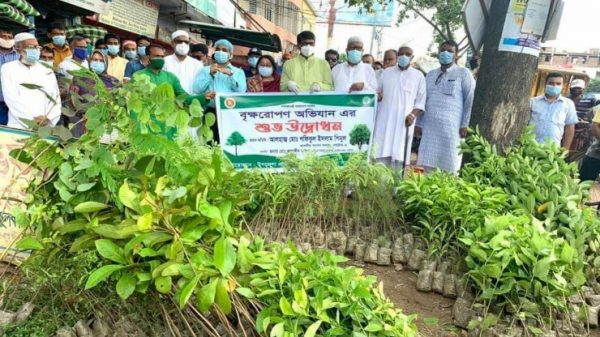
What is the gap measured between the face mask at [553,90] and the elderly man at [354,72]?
6.49 feet

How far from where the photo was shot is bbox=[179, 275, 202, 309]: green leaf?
5.12 feet

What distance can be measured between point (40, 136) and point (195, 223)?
2.53 feet

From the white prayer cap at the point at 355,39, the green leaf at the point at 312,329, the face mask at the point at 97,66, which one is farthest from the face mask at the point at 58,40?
the green leaf at the point at 312,329

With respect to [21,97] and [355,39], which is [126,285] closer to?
[21,97]

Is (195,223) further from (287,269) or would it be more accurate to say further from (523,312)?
(523,312)

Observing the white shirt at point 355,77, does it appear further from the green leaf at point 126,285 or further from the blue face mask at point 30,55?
the green leaf at point 126,285

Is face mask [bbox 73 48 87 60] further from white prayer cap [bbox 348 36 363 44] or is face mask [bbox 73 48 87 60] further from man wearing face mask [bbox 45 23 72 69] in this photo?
white prayer cap [bbox 348 36 363 44]

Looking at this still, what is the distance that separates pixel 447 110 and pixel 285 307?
4.02m

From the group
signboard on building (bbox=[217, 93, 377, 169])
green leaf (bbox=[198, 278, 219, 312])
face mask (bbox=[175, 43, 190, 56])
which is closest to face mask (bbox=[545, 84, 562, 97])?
signboard on building (bbox=[217, 93, 377, 169])

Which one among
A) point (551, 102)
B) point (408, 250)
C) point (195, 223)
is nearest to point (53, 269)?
point (195, 223)

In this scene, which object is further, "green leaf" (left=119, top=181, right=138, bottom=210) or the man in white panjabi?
the man in white panjabi

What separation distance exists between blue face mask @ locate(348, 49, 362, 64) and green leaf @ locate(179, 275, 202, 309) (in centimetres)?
418

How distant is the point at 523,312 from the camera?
7.47ft

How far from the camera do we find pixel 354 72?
5406mm
